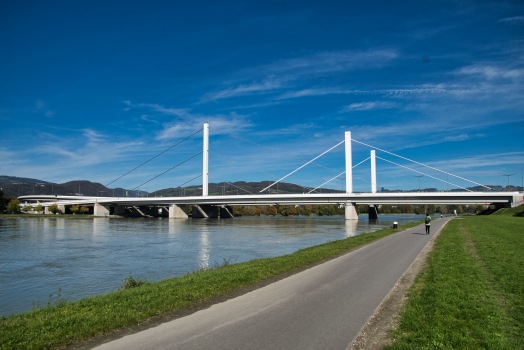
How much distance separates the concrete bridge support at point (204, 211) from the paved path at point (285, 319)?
79.8 meters

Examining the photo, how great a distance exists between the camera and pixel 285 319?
5836mm

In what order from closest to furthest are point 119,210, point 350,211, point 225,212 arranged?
point 350,211 < point 225,212 < point 119,210

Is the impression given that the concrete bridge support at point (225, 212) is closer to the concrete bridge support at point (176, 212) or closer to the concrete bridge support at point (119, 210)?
the concrete bridge support at point (176, 212)

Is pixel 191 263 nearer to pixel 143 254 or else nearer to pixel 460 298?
pixel 143 254

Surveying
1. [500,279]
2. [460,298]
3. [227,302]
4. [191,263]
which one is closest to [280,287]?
[227,302]

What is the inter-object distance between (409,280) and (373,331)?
157 inches

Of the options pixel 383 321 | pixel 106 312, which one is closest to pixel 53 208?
pixel 106 312

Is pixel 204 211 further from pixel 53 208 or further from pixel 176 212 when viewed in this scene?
pixel 53 208

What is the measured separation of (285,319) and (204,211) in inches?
3321

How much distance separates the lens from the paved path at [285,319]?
4836 millimetres

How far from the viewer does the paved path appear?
15.9 ft

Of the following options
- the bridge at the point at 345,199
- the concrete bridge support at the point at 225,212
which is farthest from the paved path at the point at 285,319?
the concrete bridge support at the point at 225,212

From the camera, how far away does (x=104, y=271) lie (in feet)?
44.5

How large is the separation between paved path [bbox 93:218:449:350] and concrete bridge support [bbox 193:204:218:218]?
7976 centimetres
